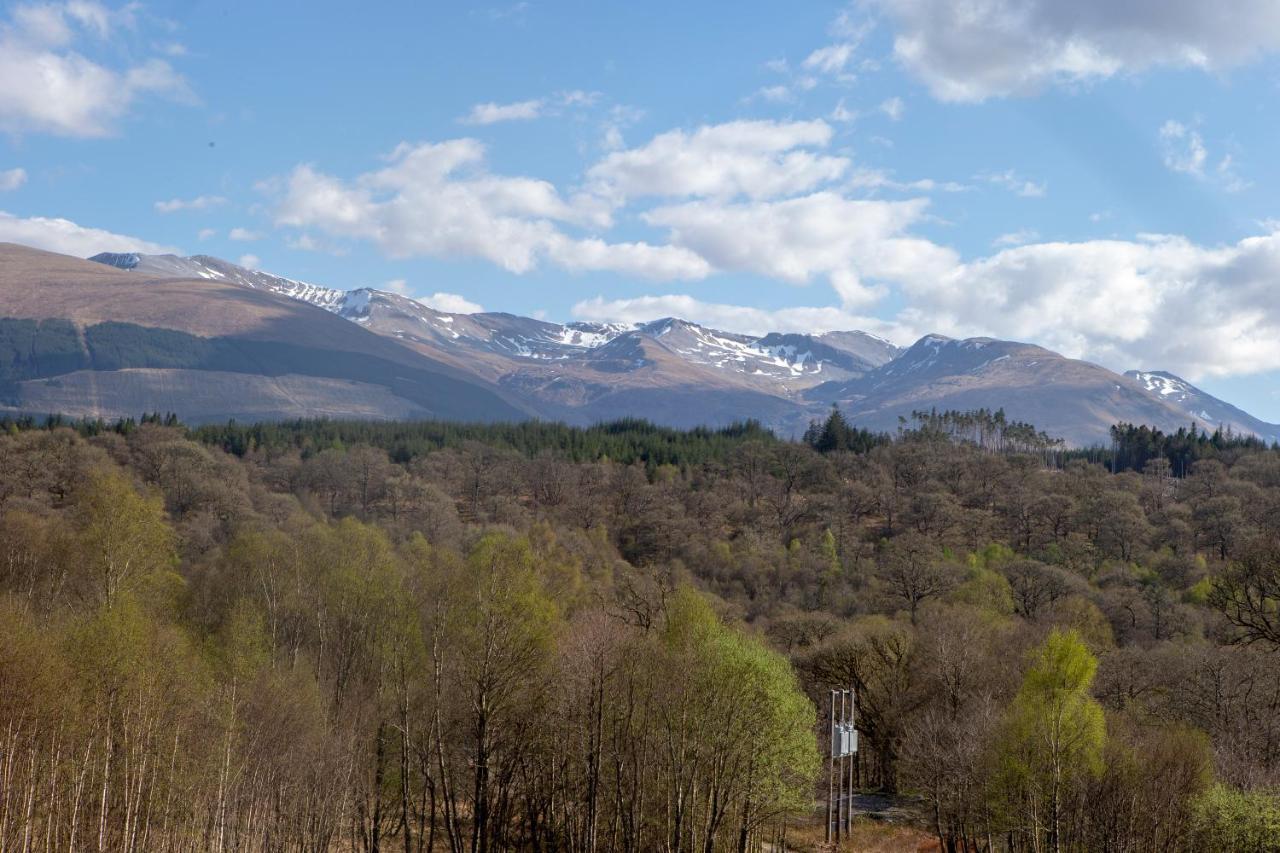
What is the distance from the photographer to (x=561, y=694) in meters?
47.1

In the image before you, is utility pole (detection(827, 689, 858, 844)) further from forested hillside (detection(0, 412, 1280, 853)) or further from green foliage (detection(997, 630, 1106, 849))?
green foliage (detection(997, 630, 1106, 849))

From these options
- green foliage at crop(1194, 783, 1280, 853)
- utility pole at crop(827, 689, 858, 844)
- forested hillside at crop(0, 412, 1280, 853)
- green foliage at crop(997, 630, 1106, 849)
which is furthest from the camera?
utility pole at crop(827, 689, 858, 844)

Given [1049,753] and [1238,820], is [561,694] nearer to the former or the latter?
[1049,753]

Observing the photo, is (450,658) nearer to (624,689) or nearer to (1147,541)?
(624,689)

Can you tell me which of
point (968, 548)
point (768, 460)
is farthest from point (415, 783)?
point (768, 460)

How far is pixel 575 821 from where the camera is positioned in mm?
47844

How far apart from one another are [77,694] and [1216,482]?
170 meters

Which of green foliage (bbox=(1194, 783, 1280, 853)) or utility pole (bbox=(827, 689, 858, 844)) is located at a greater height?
green foliage (bbox=(1194, 783, 1280, 853))

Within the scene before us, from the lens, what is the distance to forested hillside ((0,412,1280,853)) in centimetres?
4375

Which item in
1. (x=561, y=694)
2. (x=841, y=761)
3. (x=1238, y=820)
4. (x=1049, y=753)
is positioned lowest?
(x=841, y=761)

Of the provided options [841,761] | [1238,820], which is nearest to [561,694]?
[841,761]

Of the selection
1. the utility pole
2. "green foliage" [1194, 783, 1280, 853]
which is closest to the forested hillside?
"green foliage" [1194, 783, 1280, 853]

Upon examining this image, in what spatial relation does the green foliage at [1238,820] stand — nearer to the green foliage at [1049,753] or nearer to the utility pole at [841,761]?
the green foliage at [1049,753]

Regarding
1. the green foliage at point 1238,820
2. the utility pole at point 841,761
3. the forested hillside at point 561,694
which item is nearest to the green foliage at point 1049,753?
the forested hillside at point 561,694
